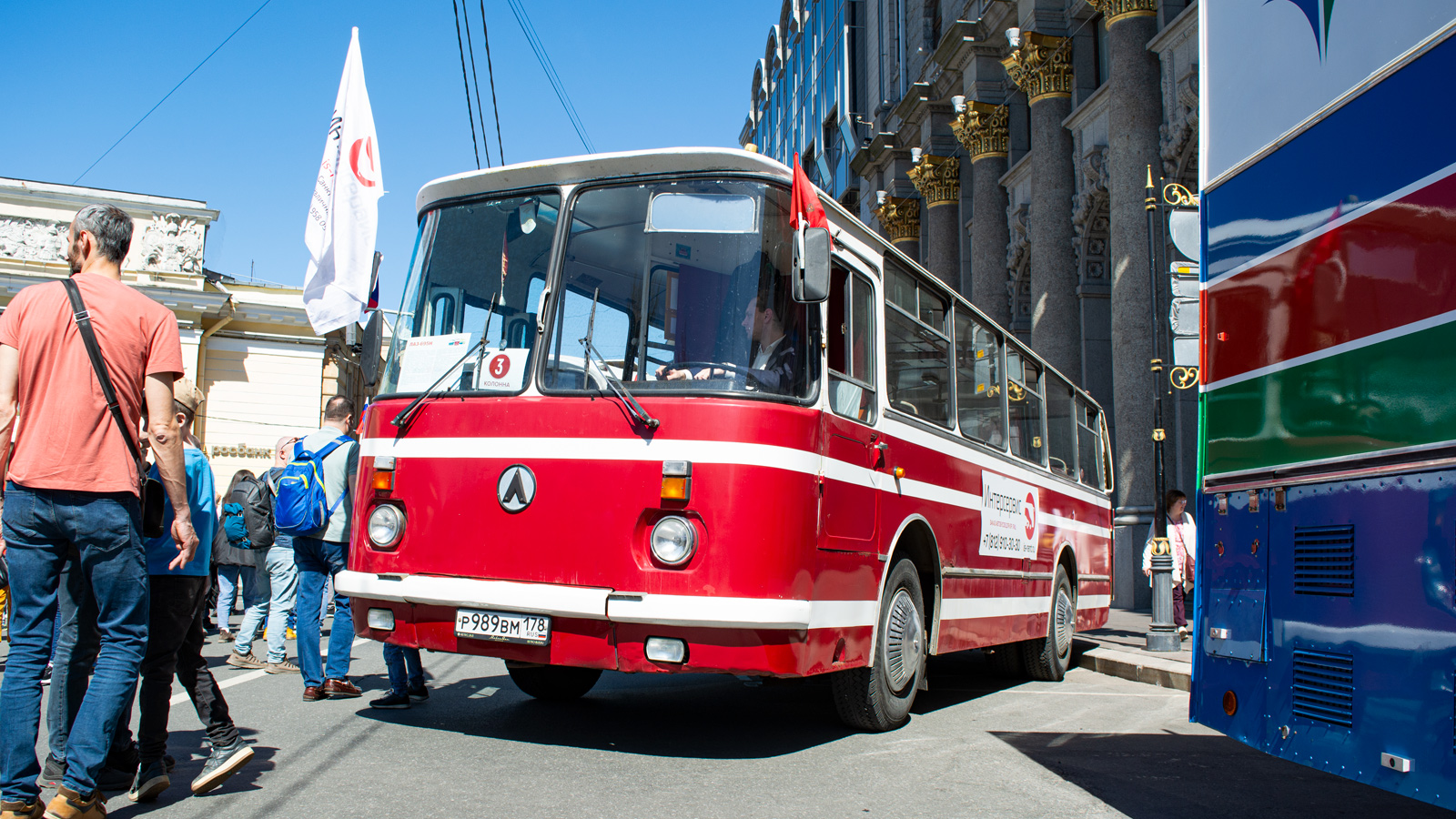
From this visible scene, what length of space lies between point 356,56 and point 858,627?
915 centimetres

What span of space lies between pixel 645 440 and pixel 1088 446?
832cm

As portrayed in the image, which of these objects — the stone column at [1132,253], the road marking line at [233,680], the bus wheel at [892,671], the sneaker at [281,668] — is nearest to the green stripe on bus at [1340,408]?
the bus wheel at [892,671]

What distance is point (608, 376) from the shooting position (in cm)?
550

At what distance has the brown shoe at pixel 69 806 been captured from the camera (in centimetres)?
379

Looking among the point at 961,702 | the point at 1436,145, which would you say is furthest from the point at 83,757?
the point at 961,702

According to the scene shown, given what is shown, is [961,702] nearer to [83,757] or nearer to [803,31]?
[83,757]

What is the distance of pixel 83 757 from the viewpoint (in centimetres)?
387

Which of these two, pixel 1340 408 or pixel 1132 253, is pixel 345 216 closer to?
pixel 1340 408

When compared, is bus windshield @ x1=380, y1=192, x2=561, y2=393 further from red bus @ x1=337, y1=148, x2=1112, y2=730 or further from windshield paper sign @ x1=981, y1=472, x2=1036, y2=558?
windshield paper sign @ x1=981, y1=472, x2=1036, y2=558

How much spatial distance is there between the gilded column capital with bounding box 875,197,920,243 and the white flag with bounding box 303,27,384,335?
20.6 m

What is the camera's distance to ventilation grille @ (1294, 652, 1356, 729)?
3.68m

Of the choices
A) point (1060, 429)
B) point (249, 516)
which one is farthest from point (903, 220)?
point (249, 516)

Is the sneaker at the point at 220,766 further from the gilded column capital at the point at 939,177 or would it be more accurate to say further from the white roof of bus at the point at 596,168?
the gilded column capital at the point at 939,177

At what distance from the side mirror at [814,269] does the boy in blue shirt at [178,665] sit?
261 centimetres
